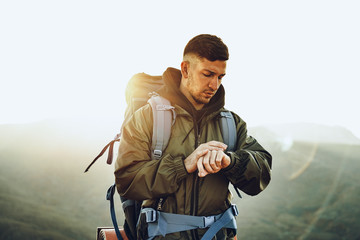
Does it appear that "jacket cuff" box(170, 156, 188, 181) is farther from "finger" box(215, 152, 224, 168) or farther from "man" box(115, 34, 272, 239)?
"finger" box(215, 152, 224, 168)

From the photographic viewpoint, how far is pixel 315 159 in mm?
26562

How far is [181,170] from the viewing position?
2.74 metres

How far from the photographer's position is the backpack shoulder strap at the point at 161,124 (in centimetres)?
291

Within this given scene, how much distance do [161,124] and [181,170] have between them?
49cm

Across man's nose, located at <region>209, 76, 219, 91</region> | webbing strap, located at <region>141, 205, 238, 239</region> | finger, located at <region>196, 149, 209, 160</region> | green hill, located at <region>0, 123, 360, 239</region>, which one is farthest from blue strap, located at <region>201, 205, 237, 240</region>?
green hill, located at <region>0, 123, 360, 239</region>

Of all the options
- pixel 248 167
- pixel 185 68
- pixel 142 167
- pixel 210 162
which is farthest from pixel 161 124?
pixel 248 167

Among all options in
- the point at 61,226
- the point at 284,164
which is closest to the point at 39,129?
the point at 61,226

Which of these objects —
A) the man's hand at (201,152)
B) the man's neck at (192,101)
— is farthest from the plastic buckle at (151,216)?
the man's neck at (192,101)

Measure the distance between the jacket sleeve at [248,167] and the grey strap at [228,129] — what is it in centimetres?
9

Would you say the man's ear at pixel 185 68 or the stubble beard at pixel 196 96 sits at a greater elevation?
the man's ear at pixel 185 68

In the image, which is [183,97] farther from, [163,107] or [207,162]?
[207,162]

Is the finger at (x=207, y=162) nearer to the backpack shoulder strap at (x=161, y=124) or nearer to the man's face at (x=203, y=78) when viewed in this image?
the backpack shoulder strap at (x=161, y=124)

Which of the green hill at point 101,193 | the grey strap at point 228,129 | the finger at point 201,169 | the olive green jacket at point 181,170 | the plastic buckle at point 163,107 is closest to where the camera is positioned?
the finger at point 201,169

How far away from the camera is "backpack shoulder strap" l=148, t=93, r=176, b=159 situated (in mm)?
2912
